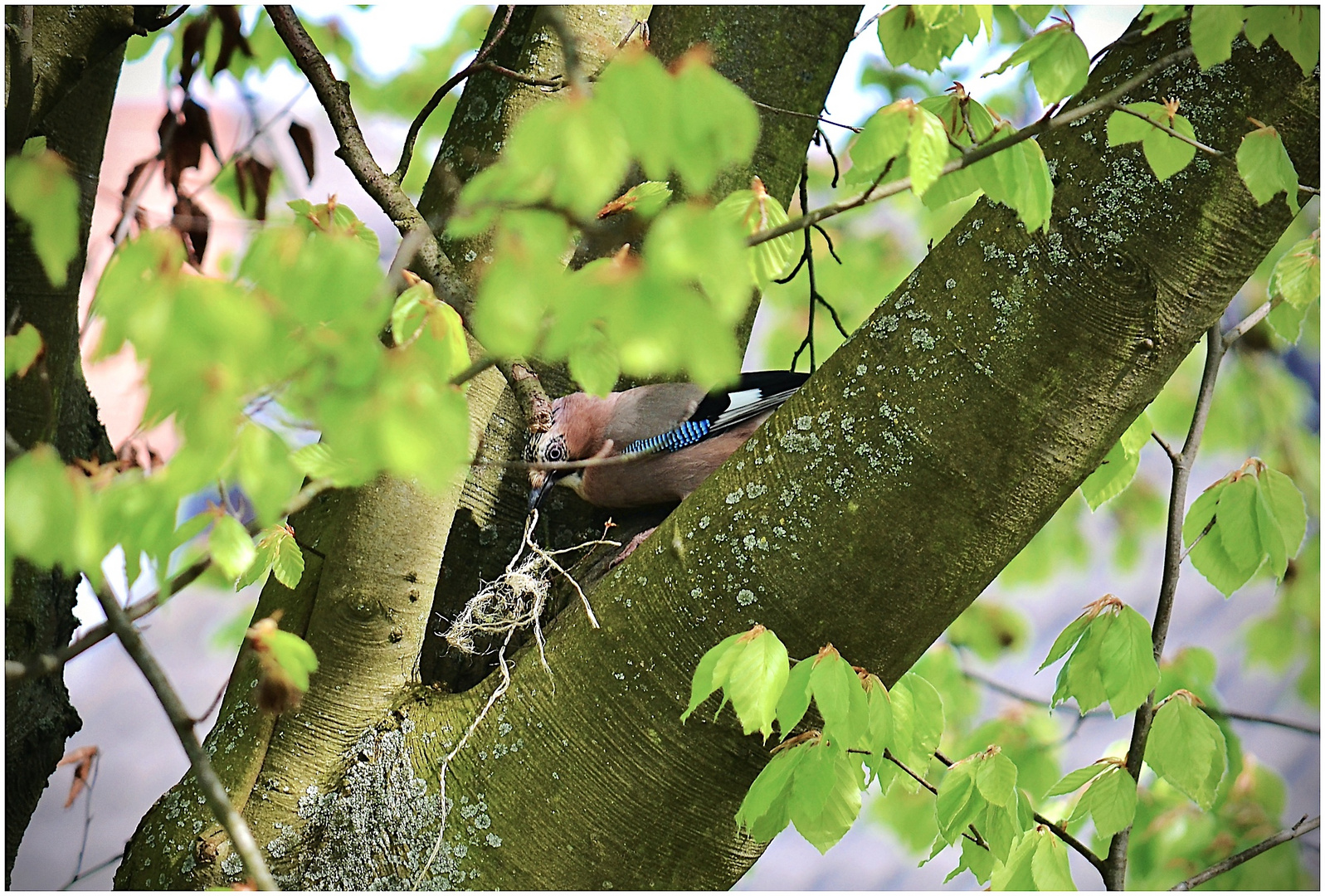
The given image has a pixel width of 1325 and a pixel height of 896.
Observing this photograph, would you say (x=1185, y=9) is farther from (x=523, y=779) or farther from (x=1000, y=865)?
A: (x=523, y=779)

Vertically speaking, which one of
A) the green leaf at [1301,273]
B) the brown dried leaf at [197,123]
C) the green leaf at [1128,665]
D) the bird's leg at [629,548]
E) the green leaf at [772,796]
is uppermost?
the brown dried leaf at [197,123]

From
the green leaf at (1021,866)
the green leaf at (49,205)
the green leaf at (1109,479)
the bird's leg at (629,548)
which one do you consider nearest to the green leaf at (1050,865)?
the green leaf at (1021,866)

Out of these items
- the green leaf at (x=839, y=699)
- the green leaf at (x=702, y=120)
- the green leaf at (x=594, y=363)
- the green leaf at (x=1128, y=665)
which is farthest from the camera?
the green leaf at (x=1128, y=665)

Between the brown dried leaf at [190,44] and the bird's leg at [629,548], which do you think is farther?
the bird's leg at [629,548]

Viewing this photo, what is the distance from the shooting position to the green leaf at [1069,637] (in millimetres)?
1205

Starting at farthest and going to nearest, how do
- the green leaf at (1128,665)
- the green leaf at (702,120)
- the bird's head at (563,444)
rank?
the bird's head at (563,444) → the green leaf at (1128,665) → the green leaf at (702,120)

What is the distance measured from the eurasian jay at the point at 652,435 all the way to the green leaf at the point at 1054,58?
763mm

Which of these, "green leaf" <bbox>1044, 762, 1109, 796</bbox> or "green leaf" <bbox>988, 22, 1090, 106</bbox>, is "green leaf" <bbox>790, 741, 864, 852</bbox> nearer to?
"green leaf" <bbox>1044, 762, 1109, 796</bbox>

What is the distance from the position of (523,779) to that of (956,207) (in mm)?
2701

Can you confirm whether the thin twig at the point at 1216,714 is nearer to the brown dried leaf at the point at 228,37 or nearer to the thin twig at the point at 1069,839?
the thin twig at the point at 1069,839

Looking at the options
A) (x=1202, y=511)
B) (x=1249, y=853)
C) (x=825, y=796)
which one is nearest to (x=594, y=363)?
(x=825, y=796)

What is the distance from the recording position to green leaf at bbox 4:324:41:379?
936mm

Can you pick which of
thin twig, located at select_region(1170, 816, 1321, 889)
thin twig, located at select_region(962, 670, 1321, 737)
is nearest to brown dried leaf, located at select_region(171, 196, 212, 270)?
thin twig, located at select_region(962, 670, 1321, 737)

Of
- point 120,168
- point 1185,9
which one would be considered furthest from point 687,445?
point 120,168
